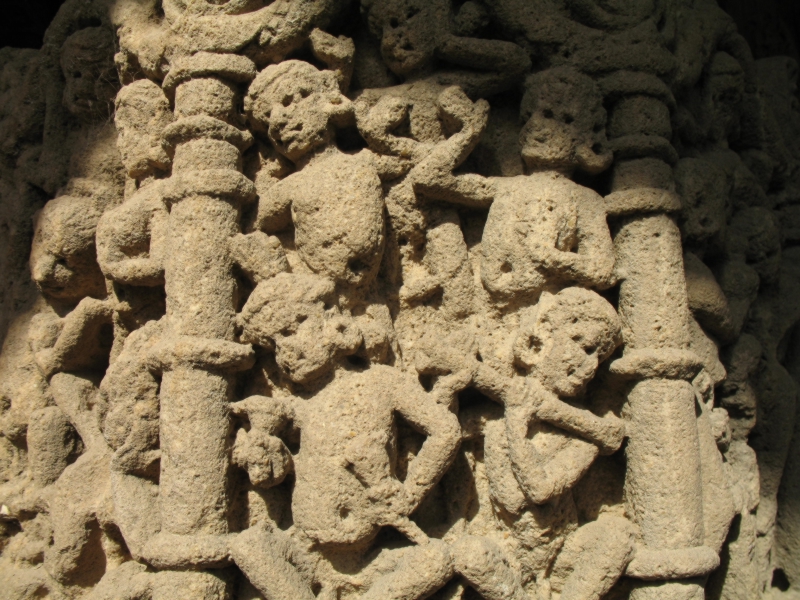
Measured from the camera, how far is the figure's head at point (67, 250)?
107 inches

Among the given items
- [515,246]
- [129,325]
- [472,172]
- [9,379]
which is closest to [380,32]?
[472,172]

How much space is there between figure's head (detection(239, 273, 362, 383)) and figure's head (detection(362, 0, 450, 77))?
0.88 meters

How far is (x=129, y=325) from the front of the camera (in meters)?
2.63

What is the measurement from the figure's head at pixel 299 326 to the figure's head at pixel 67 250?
0.90m

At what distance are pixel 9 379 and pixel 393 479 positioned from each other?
5.69ft

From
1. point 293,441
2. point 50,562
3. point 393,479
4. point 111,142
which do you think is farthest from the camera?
point 111,142

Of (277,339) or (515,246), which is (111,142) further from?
(515,246)

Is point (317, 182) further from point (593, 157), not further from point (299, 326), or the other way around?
point (593, 157)

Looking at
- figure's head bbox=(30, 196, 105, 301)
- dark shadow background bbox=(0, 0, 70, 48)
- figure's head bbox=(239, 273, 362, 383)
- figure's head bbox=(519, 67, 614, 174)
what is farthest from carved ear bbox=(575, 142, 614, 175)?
dark shadow background bbox=(0, 0, 70, 48)

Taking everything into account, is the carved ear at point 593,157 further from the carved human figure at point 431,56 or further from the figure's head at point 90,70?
the figure's head at point 90,70

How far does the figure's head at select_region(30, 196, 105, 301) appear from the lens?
273 centimetres

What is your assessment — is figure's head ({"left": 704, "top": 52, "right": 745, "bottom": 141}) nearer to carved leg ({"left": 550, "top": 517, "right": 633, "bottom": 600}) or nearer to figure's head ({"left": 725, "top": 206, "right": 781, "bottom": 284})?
figure's head ({"left": 725, "top": 206, "right": 781, "bottom": 284})

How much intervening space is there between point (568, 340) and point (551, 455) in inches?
13.9

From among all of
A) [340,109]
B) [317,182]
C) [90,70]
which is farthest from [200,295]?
[90,70]
